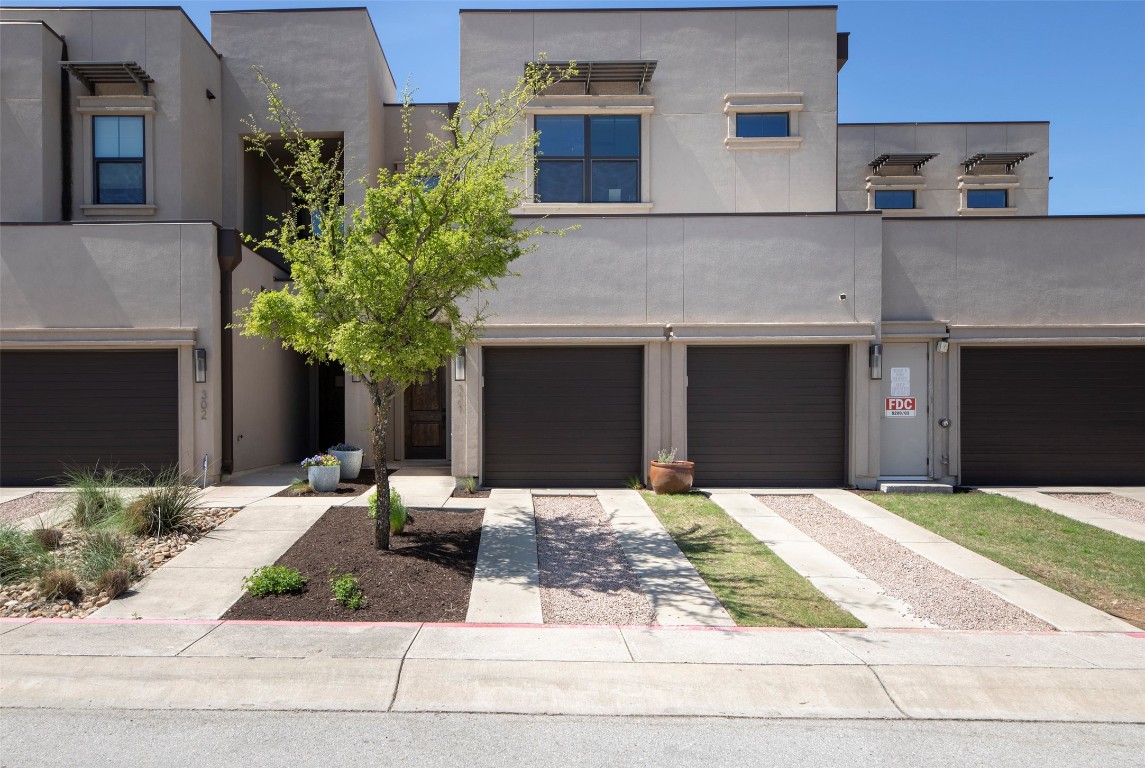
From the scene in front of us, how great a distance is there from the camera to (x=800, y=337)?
11883 mm

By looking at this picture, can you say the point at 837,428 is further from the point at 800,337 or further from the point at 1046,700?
the point at 1046,700

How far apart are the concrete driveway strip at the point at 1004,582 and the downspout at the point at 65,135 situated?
1733cm

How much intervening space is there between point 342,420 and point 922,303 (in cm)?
1407

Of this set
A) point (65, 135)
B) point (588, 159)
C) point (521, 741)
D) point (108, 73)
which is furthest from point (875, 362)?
point (65, 135)

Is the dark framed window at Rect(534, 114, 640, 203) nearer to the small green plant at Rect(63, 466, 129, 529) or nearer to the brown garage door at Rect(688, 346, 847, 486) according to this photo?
the brown garage door at Rect(688, 346, 847, 486)

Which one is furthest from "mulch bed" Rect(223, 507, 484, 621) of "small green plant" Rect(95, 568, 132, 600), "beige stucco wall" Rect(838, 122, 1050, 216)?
"beige stucco wall" Rect(838, 122, 1050, 216)

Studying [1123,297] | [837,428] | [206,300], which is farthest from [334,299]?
[1123,297]

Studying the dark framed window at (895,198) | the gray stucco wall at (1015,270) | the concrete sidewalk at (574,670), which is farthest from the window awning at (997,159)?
the concrete sidewalk at (574,670)

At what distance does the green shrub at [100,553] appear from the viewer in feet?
21.7

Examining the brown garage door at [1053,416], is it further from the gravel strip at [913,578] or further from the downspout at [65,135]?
the downspout at [65,135]

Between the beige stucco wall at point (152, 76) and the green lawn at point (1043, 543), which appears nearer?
the green lawn at point (1043, 543)

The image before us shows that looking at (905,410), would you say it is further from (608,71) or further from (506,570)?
(608,71)

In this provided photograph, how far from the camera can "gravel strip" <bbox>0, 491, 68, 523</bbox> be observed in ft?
31.1

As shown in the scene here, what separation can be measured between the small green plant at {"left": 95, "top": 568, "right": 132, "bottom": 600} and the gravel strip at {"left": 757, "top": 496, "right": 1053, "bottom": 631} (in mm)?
8201
